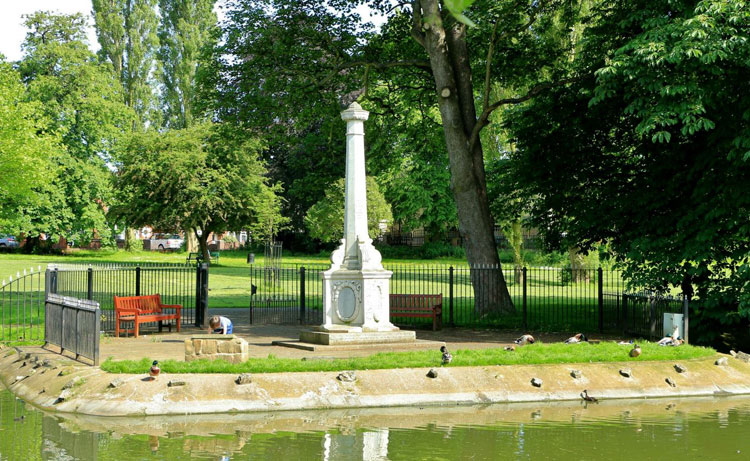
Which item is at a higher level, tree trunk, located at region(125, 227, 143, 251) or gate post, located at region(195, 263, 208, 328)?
tree trunk, located at region(125, 227, 143, 251)

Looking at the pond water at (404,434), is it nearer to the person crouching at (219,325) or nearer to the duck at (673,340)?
the duck at (673,340)

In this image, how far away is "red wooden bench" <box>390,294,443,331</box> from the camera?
20.7 metres

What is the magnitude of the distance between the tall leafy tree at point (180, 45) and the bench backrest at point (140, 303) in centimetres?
4611

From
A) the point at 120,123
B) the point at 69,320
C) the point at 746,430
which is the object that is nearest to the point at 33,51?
the point at 120,123

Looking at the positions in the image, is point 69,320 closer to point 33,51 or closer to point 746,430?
point 746,430

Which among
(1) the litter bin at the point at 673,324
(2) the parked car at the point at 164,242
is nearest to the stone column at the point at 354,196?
(1) the litter bin at the point at 673,324

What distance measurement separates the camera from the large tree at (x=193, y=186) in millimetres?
45531

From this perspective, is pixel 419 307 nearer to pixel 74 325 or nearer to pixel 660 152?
pixel 660 152

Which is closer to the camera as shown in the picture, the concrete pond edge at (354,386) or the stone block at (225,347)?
the concrete pond edge at (354,386)

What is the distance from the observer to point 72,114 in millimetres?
53406

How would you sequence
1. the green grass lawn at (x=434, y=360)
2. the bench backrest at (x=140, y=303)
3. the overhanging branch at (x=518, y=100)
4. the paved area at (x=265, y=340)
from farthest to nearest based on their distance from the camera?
the overhanging branch at (x=518, y=100) < the bench backrest at (x=140, y=303) < the paved area at (x=265, y=340) < the green grass lawn at (x=434, y=360)

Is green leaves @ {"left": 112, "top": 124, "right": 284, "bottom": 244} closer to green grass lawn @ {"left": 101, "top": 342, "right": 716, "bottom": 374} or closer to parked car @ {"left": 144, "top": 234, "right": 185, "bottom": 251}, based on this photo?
parked car @ {"left": 144, "top": 234, "right": 185, "bottom": 251}

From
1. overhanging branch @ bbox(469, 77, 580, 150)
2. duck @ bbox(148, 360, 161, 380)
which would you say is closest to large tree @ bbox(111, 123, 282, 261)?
overhanging branch @ bbox(469, 77, 580, 150)

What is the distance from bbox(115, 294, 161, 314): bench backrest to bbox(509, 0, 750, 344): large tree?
10875 millimetres
